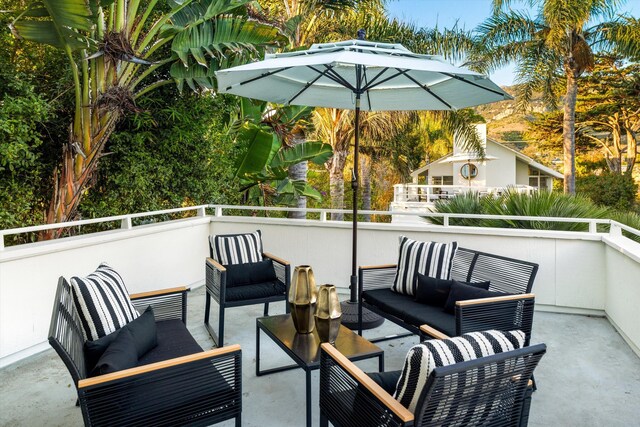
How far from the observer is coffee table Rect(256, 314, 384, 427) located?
2.70m

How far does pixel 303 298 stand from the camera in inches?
122

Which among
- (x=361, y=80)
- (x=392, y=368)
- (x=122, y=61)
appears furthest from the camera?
(x=122, y=61)

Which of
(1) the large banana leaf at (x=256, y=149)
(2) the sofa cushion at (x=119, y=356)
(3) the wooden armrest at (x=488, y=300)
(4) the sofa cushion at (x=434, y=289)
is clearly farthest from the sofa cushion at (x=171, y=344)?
(1) the large banana leaf at (x=256, y=149)

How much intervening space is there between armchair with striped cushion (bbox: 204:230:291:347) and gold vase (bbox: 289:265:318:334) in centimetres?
99

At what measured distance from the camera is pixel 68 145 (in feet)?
16.7

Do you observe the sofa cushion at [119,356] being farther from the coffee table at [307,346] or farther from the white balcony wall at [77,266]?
the white balcony wall at [77,266]

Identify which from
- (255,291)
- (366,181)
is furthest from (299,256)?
(366,181)

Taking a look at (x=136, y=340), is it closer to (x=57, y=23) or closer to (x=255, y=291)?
(x=255, y=291)

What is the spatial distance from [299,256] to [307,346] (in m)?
3.03

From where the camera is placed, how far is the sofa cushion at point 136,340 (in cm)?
→ 241

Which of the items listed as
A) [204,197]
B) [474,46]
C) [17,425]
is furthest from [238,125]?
[474,46]

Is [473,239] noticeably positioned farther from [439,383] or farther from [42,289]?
[42,289]

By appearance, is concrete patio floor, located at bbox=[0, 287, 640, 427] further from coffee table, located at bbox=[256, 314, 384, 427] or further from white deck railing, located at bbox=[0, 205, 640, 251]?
white deck railing, located at bbox=[0, 205, 640, 251]

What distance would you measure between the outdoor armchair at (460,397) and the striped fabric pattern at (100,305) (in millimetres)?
1440
